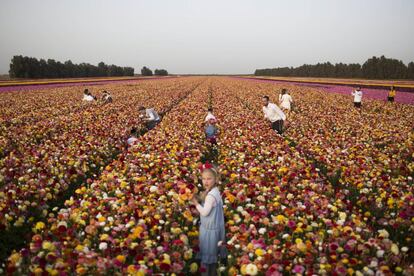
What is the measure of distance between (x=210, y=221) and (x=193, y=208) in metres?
1.26

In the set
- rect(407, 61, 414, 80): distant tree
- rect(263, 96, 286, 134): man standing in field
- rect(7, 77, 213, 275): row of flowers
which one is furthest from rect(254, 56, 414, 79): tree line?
rect(7, 77, 213, 275): row of flowers

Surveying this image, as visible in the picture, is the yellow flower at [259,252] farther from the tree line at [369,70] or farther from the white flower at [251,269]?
the tree line at [369,70]

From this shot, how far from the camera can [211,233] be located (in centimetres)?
388

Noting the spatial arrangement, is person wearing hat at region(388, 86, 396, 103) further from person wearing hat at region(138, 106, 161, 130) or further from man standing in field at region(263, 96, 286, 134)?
person wearing hat at region(138, 106, 161, 130)

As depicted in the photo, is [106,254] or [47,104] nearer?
[106,254]

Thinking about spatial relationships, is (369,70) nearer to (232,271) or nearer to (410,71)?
(410,71)

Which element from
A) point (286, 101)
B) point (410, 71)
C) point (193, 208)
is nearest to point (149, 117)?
point (286, 101)

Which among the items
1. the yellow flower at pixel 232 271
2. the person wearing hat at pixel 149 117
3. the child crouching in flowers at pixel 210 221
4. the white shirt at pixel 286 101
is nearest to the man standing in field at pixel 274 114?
the white shirt at pixel 286 101

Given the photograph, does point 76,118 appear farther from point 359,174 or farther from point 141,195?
point 359,174

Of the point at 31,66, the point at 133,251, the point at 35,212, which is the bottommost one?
the point at 35,212

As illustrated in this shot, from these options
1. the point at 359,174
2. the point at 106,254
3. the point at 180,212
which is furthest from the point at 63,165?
the point at 359,174

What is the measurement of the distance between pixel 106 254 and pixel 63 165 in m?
4.25

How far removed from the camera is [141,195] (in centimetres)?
532

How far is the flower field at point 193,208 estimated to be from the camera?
3463 millimetres
